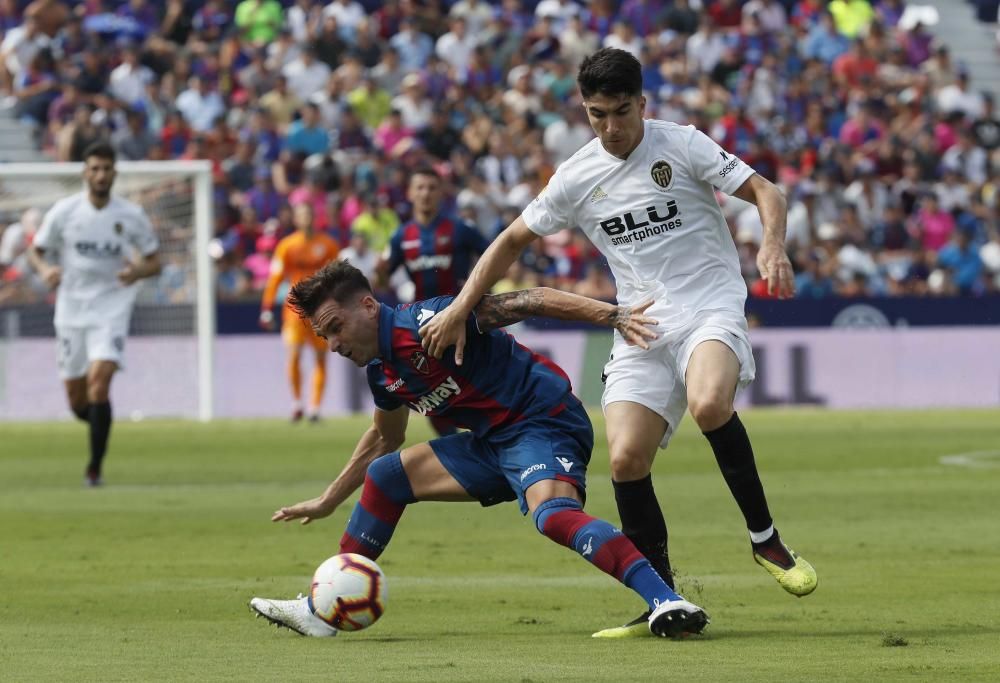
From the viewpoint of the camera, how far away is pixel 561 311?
6.69 m

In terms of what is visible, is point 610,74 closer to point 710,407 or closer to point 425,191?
point 710,407

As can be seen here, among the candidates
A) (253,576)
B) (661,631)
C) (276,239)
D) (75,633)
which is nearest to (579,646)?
(661,631)

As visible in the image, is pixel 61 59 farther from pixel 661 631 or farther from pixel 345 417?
pixel 661 631

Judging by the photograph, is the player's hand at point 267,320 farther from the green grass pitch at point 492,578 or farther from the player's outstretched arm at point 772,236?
the player's outstretched arm at point 772,236

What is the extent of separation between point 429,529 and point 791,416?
1118cm

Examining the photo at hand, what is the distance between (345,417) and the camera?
2320cm

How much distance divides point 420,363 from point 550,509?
749mm

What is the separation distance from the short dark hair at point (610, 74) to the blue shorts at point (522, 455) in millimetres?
1218

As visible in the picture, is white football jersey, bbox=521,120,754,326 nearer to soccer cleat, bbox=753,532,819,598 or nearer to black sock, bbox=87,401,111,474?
soccer cleat, bbox=753,532,819,598

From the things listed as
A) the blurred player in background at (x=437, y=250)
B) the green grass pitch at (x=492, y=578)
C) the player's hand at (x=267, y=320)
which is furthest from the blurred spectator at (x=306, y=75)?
the blurred player in background at (x=437, y=250)

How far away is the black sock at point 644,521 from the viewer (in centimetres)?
737

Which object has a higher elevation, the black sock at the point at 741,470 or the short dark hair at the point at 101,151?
the short dark hair at the point at 101,151

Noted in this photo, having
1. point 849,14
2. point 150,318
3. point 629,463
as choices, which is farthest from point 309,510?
point 849,14

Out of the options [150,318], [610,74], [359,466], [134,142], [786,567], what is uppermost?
[610,74]
